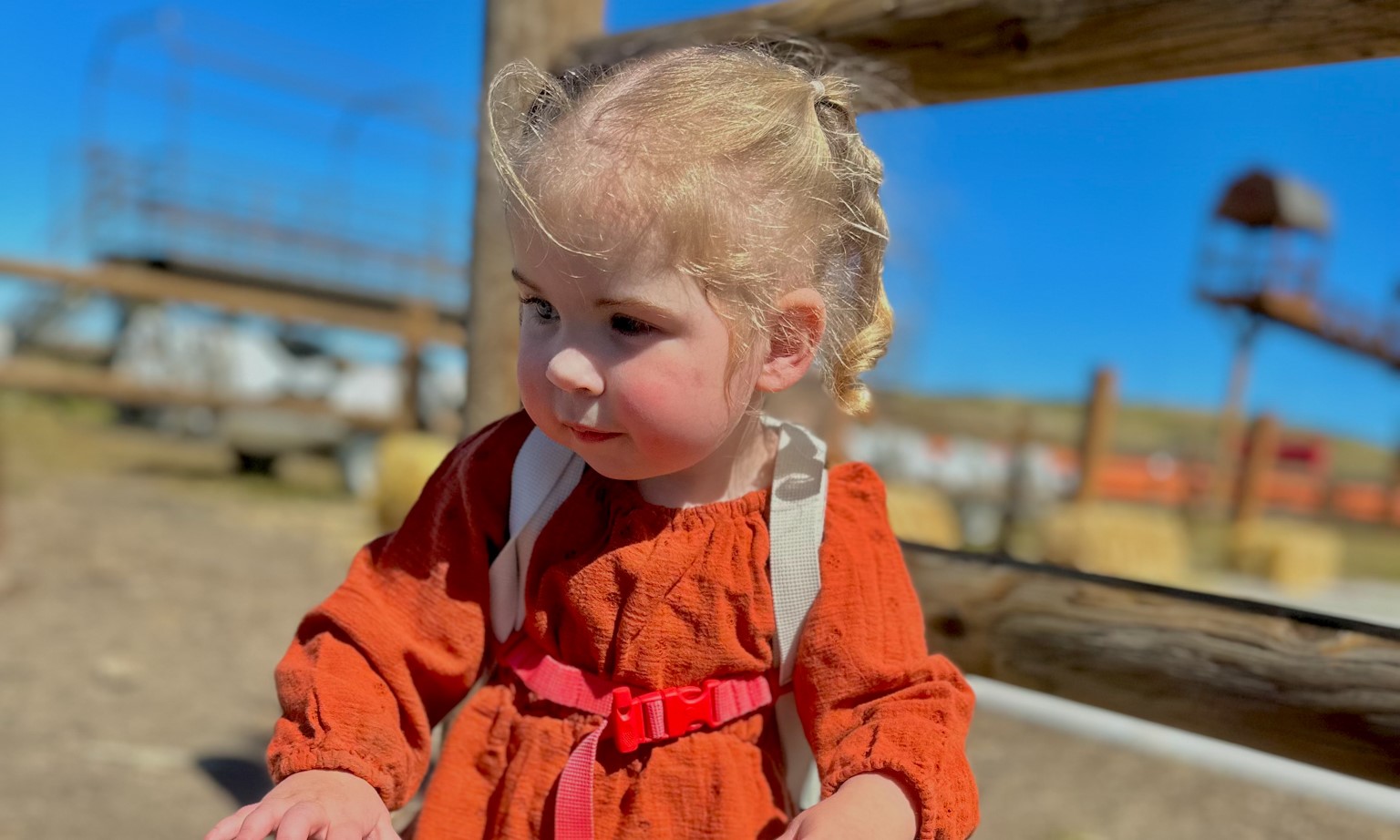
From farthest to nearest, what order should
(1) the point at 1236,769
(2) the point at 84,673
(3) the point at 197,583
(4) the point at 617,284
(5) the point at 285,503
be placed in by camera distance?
(5) the point at 285,503 → (3) the point at 197,583 → (2) the point at 84,673 → (1) the point at 1236,769 → (4) the point at 617,284

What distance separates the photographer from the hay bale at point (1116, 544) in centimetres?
787

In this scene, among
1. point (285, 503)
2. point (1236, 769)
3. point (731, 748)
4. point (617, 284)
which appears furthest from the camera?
point (285, 503)

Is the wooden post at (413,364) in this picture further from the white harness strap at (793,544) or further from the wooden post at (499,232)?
the white harness strap at (793,544)

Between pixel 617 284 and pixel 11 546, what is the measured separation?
17.9 feet

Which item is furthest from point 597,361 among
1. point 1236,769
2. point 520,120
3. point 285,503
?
point 285,503

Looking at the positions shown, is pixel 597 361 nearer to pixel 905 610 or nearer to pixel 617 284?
pixel 617 284

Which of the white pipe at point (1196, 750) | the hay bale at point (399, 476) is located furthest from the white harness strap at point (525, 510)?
the hay bale at point (399, 476)

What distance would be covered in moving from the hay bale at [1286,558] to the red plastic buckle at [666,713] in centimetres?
859

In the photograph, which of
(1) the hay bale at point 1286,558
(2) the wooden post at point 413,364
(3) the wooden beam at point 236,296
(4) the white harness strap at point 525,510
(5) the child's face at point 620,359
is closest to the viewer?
(5) the child's face at point 620,359

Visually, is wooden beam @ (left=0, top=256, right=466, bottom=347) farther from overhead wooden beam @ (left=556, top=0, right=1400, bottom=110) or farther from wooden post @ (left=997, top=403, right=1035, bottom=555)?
overhead wooden beam @ (left=556, top=0, right=1400, bottom=110)

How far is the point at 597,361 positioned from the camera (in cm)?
113

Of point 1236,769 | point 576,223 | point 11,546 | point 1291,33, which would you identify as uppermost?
point 1291,33

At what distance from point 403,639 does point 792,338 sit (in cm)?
58

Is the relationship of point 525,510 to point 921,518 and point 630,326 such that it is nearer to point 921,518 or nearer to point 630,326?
point 630,326
